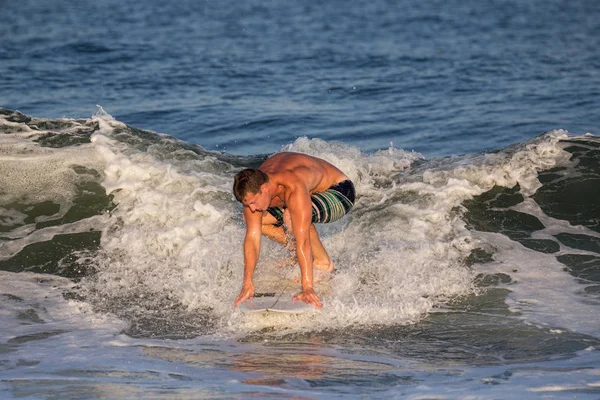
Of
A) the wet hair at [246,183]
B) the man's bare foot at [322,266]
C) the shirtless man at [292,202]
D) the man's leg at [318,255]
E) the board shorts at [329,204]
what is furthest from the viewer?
the man's bare foot at [322,266]

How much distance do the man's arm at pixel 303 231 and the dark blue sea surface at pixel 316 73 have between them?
6415 mm

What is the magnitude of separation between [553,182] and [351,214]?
252 centimetres

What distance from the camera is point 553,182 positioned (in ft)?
35.8

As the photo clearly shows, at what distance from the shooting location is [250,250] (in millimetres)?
7352

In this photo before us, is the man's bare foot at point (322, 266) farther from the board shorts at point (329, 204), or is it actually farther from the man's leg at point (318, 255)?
the board shorts at point (329, 204)

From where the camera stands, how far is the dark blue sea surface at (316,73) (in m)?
15.3

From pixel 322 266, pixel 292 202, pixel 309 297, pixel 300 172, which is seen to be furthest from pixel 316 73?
pixel 309 297

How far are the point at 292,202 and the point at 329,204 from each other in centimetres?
78

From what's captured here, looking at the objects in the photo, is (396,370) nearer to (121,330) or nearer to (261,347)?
(261,347)

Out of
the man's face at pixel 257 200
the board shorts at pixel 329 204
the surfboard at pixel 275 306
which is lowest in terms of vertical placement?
the surfboard at pixel 275 306

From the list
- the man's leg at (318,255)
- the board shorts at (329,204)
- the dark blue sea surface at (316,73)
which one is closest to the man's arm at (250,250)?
the board shorts at (329,204)

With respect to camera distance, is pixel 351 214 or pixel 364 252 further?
pixel 351 214

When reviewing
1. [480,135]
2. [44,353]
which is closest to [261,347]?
[44,353]

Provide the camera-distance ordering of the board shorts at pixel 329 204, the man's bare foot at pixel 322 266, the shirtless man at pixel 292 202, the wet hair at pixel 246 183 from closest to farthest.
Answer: the wet hair at pixel 246 183
the shirtless man at pixel 292 202
the board shorts at pixel 329 204
the man's bare foot at pixel 322 266
